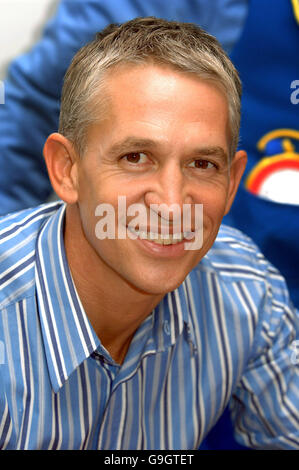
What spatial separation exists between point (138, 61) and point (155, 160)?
0.11m

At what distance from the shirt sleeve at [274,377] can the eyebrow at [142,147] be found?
0.31 m

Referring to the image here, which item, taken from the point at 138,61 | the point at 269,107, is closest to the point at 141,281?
the point at 138,61

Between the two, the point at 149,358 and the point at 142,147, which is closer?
the point at 142,147

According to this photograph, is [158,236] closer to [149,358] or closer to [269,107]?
[149,358]

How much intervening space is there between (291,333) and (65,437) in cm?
36

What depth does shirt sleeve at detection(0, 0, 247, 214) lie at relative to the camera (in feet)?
4.43

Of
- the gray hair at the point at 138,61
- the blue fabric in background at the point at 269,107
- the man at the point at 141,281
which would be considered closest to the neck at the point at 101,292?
the man at the point at 141,281

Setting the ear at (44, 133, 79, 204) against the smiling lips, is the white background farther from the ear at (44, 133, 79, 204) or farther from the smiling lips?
the smiling lips

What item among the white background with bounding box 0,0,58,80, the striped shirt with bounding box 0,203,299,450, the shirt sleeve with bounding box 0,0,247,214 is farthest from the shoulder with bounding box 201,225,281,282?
the white background with bounding box 0,0,58,80

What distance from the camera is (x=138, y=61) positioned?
2.41 ft

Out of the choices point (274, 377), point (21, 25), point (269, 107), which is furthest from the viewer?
point (21, 25)

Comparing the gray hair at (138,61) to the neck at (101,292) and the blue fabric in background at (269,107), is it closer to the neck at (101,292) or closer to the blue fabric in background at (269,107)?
the neck at (101,292)

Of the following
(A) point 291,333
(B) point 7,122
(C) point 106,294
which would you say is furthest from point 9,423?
(B) point 7,122
